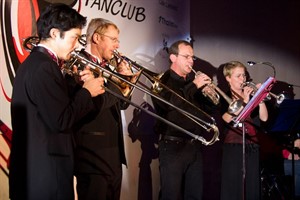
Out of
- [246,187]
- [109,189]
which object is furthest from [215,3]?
[109,189]

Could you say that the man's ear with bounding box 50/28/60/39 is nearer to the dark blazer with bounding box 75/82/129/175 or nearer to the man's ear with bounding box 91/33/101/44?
the dark blazer with bounding box 75/82/129/175

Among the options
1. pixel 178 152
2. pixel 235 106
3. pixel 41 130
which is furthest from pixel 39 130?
pixel 235 106

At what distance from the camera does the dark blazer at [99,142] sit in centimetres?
367

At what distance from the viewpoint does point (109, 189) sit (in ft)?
12.5

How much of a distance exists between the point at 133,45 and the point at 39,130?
108 inches

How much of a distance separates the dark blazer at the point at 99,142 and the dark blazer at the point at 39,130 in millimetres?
819

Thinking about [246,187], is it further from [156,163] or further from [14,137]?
[14,137]

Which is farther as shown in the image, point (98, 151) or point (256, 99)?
point (256, 99)

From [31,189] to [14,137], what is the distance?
0.33 m

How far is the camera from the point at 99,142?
372cm

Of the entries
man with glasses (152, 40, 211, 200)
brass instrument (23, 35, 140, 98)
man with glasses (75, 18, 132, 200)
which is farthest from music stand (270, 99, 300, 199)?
man with glasses (75, 18, 132, 200)

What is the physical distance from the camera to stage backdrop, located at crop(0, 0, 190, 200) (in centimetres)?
398

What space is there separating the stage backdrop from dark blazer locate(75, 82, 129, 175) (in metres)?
0.72

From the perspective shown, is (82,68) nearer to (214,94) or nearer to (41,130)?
(41,130)
